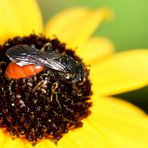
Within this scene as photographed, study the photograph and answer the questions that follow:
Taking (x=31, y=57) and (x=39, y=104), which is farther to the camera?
(x=39, y=104)

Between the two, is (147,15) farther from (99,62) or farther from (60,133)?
(60,133)

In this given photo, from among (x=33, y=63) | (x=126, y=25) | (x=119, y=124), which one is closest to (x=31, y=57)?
(x=33, y=63)

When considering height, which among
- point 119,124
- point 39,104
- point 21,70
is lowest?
point 119,124

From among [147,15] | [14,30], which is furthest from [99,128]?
[147,15]

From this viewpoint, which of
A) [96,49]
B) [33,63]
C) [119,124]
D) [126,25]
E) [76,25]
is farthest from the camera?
[126,25]

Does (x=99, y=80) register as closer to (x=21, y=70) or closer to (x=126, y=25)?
(x=21, y=70)

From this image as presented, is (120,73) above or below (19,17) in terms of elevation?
below

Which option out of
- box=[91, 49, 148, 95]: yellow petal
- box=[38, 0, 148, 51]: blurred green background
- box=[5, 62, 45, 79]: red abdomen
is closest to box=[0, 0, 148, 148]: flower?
box=[91, 49, 148, 95]: yellow petal
